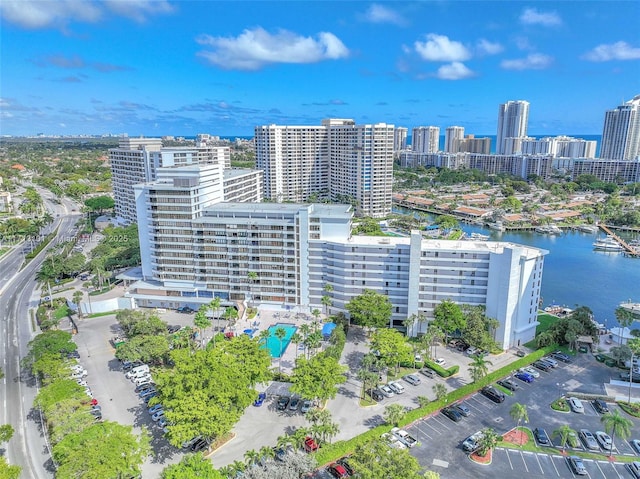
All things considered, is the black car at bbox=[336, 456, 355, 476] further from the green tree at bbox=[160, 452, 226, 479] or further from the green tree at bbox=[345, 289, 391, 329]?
the green tree at bbox=[345, 289, 391, 329]

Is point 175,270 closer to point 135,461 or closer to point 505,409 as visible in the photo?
point 135,461

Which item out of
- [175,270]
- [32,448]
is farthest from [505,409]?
[175,270]

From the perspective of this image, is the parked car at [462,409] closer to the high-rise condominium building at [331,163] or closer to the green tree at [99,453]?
the green tree at [99,453]

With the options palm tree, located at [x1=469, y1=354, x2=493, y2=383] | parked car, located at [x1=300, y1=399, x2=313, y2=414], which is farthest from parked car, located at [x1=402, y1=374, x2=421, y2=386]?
parked car, located at [x1=300, y1=399, x2=313, y2=414]

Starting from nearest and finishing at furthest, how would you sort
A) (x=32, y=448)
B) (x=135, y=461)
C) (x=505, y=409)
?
(x=135, y=461) → (x=32, y=448) → (x=505, y=409)

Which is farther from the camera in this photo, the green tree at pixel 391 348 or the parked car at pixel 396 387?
the green tree at pixel 391 348

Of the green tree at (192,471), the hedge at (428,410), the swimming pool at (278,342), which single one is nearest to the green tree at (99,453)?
the green tree at (192,471)
